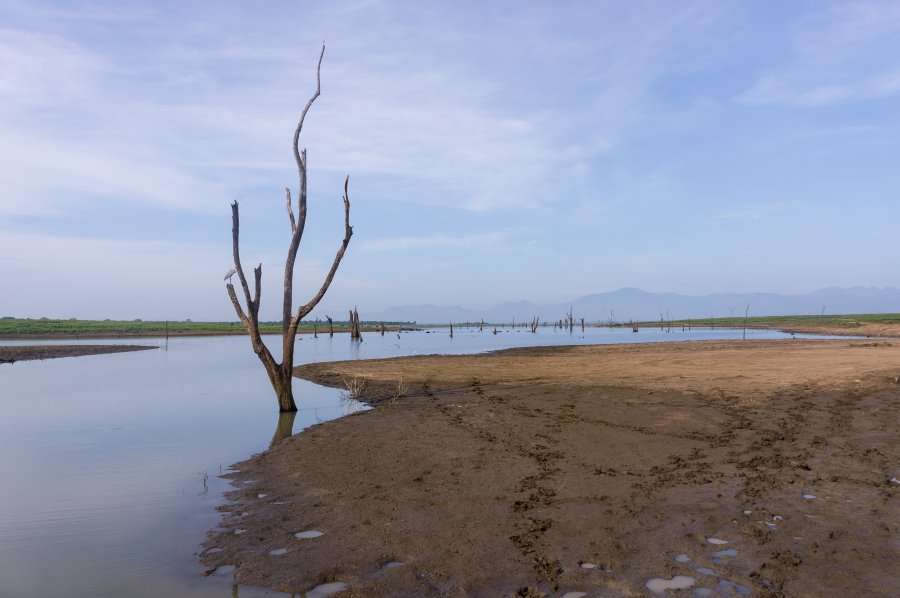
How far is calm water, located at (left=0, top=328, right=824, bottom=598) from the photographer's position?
5.22 meters

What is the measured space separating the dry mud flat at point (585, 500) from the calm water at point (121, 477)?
52 centimetres

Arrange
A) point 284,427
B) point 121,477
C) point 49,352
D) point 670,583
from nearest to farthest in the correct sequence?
point 670,583 → point 121,477 → point 284,427 → point 49,352

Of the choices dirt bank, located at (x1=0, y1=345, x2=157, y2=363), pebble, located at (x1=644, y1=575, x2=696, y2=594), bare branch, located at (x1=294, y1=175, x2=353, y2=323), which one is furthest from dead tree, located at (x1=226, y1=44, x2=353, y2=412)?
dirt bank, located at (x1=0, y1=345, x2=157, y2=363)

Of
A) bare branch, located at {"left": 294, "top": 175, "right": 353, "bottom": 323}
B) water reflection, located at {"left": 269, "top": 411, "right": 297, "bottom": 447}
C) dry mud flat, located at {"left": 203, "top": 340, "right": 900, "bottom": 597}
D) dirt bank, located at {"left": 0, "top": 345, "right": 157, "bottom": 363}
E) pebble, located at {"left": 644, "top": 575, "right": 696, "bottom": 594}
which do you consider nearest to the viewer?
pebble, located at {"left": 644, "top": 575, "right": 696, "bottom": 594}

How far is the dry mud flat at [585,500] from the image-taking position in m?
4.77

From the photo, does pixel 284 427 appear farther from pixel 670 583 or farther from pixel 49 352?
pixel 49 352

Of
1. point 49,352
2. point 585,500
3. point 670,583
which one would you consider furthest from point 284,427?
point 49,352

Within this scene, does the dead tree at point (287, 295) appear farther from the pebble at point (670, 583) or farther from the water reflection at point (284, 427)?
the pebble at point (670, 583)

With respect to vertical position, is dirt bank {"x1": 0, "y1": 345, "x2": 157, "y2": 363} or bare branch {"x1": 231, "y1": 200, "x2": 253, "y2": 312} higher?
bare branch {"x1": 231, "y1": 200, "x2": 253, "y2": 312}

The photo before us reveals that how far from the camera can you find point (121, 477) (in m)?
8.89

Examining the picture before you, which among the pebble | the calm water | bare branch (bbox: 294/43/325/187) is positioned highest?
bare branch (bbox: 294/43/325/187)

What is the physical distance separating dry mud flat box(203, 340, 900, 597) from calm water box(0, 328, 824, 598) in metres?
0.52

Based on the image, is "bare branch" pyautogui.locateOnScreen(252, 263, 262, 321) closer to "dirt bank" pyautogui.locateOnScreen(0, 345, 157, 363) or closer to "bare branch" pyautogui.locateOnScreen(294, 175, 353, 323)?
"bare branch" pyautogui.locateOnScreen(294, 175, 353, 323)

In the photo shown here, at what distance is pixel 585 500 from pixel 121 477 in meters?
7.00
